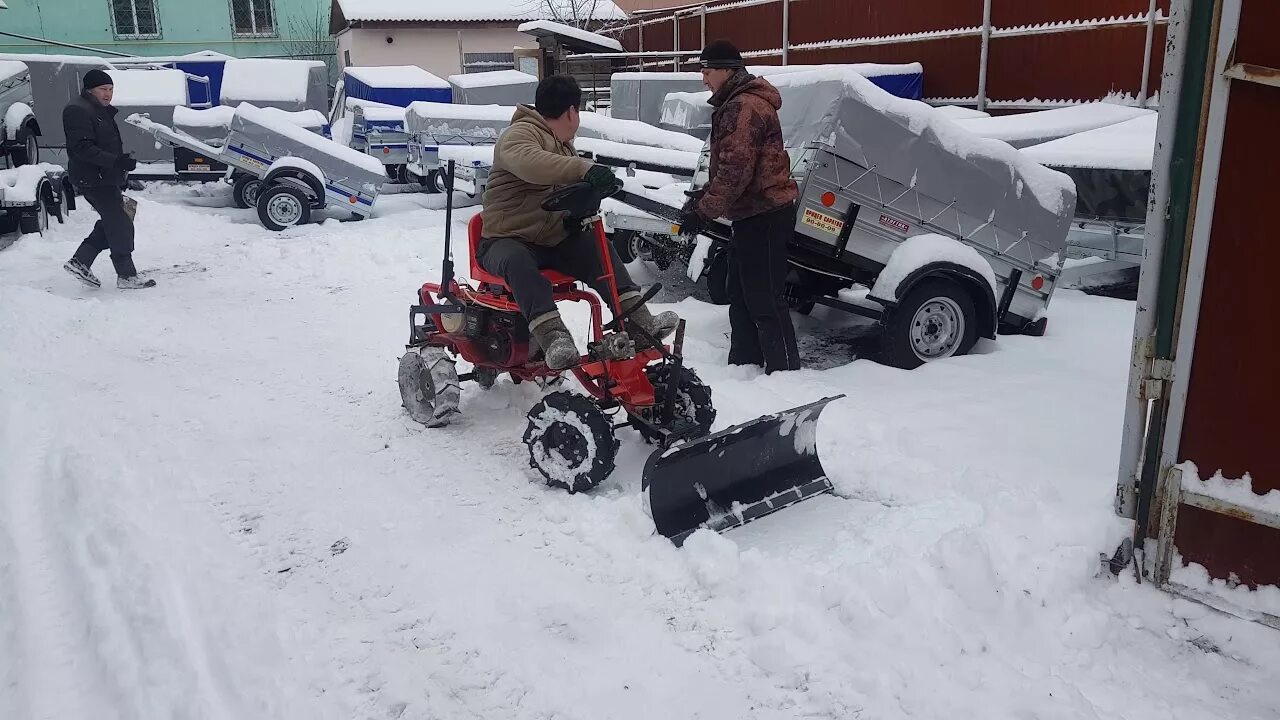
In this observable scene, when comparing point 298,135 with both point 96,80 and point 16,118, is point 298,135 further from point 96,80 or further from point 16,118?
point 96,80

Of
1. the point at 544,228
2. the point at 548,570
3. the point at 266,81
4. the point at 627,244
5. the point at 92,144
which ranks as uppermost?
the point at 266,81

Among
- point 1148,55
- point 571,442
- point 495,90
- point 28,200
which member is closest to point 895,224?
point 571,442

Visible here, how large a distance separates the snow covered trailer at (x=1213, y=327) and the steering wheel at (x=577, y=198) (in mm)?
2266

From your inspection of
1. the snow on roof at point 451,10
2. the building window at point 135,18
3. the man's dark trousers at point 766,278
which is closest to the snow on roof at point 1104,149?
the man's dark trousers at point 766,278

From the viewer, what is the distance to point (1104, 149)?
811 centimetres

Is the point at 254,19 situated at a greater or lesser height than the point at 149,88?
greater

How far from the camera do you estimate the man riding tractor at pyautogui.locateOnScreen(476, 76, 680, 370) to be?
14.1ft

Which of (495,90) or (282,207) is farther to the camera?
(495,90)

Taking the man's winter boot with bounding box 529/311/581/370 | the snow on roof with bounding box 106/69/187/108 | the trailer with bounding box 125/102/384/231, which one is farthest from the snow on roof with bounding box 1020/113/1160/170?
the snow on roof with bounding box 106/69/187/108

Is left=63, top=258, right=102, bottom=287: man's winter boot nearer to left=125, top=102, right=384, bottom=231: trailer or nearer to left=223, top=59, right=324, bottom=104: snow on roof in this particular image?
left=125, top=102, right=384, bottom=231: trailer

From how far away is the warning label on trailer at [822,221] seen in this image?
5934 mm

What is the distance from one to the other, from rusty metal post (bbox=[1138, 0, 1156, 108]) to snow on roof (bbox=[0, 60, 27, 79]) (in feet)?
47.7

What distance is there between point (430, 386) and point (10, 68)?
11868mm

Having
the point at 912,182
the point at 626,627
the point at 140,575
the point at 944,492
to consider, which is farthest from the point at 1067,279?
the point at 140,575
